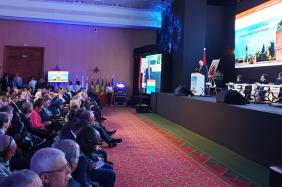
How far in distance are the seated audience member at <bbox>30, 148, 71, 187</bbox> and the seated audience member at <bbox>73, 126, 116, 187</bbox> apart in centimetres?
68

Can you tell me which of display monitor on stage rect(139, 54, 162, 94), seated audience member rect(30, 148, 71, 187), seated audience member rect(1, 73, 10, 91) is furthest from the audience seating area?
seated audience member rect(1, 73, 10, 91)

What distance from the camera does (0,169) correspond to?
1.89 metres

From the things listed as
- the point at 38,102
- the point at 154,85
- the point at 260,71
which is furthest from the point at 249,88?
the point at 38,102

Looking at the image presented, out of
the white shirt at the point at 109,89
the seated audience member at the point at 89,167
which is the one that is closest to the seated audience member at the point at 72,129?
the seated audience member at the point at 89,167

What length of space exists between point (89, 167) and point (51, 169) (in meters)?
1.01

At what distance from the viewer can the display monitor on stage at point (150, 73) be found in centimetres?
1259

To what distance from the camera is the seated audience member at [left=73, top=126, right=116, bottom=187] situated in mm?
2262

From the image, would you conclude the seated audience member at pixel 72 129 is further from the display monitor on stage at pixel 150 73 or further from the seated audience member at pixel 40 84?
the seated audience member at pixel 40 84

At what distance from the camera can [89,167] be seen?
2.53m

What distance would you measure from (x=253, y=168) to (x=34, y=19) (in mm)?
11864

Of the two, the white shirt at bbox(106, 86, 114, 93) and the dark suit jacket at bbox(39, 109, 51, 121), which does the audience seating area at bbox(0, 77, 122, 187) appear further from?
the white shirt at bbox(106, 86, 114, 93)

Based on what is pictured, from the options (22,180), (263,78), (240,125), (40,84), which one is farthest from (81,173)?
(40,84)

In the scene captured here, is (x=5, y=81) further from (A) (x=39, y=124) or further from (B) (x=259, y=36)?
(B) (x=259, y=36)

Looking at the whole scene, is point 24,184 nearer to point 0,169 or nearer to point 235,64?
point 0,169
